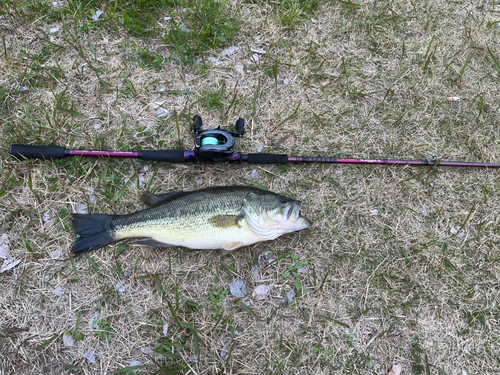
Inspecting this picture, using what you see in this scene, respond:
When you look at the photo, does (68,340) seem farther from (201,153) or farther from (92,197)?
(201,153)

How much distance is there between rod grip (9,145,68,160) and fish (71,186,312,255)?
0.77 metres

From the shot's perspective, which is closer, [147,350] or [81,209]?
[147,350]

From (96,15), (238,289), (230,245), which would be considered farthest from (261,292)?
(96,15)

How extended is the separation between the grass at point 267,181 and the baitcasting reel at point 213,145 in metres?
0.35

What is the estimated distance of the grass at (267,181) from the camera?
3.12 metres

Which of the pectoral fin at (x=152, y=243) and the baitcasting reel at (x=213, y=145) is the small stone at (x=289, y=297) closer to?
the pectoral fin at (x=152, y=243)

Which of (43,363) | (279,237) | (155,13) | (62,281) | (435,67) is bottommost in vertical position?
(43,363)

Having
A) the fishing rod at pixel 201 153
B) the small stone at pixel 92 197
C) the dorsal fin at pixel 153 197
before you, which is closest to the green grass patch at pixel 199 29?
the fishing rod at pixel 201 153

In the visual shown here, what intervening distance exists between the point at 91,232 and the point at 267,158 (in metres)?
2.08

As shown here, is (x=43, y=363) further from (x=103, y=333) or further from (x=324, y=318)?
(x=324, y=318)

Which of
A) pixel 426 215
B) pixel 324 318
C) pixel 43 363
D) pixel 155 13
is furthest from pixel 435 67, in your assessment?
pixel 43 363

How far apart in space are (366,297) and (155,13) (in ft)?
15.1

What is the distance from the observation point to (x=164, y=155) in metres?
3.37

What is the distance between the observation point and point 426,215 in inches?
144
